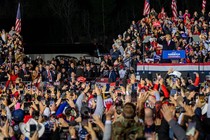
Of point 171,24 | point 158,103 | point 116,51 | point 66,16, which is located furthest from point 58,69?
point 66,16

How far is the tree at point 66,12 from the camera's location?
58.7 m

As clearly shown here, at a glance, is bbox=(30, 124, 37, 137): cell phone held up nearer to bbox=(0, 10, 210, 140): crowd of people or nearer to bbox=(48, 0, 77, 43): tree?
bbox=(0, 10, 210, 140): crowd of people

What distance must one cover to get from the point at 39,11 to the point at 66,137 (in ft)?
161

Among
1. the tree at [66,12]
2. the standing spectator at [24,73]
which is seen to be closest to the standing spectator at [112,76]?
the standing spectator at [24,73]

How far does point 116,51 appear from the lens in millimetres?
32562

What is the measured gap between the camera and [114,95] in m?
16.5

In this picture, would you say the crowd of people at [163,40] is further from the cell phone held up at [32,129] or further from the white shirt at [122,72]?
the cell phone held up at [32,129]

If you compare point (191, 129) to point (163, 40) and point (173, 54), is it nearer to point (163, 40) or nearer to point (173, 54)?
point (173, 54)

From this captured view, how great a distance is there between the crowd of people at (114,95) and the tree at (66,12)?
22.4m

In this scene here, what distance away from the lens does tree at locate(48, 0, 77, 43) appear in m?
58.7

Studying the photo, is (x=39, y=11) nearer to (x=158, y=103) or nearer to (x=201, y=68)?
(x=201, y=68)

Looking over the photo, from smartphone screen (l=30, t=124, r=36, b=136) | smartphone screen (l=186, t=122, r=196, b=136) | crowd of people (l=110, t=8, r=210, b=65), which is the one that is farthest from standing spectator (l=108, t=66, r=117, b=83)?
smartphone screen (l=186, t=122, r=196, b=136)

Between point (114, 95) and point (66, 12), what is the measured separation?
141ft

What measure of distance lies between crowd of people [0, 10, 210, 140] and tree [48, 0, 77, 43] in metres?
22.4
